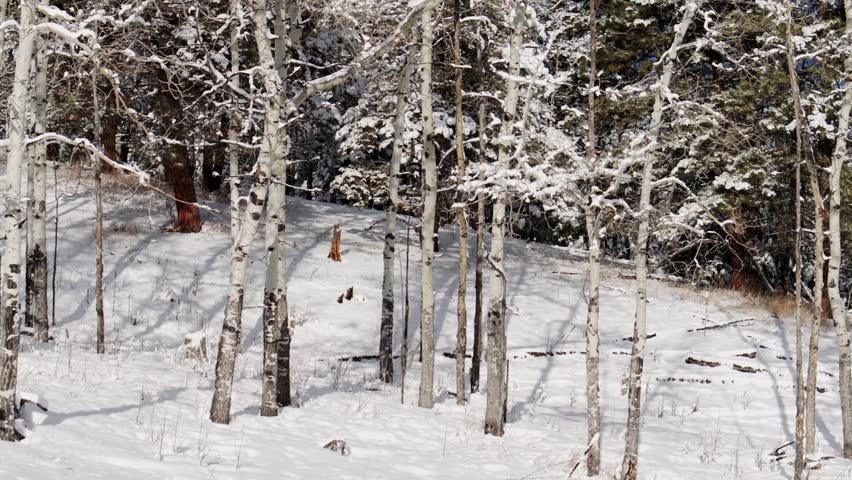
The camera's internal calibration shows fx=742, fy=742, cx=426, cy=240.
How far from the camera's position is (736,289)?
21.9 meters

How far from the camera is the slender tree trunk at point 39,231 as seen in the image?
12789 millimetres

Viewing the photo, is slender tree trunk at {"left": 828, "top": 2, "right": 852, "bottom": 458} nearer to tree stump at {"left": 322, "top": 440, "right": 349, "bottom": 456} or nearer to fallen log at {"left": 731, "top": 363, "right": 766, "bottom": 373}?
fallen log at {"left": 731, "top": 363, "right": 766, "bottom": 373}

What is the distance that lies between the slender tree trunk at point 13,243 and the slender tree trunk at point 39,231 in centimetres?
681

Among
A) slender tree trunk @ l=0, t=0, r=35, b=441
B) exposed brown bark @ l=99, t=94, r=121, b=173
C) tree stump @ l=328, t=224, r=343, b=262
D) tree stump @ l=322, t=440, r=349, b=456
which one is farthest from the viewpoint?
tree stump @ l=328, t=224, r=343, b=262

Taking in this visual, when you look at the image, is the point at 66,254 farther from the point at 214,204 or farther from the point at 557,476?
the point at 557,476

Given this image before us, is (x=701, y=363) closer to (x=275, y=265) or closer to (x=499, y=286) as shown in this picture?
(x=499, y=286)

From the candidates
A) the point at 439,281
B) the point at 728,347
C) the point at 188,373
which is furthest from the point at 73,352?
the point at 728,347

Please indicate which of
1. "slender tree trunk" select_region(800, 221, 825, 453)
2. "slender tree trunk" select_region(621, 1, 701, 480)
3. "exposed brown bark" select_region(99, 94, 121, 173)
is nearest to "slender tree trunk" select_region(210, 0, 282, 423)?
"slender tree trunk" select_region(621, 1, 701, 480)

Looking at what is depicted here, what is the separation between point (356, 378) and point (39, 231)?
616 centimetres

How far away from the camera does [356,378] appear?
1369cm

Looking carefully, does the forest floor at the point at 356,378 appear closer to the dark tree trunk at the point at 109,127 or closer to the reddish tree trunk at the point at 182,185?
the reddish tree trunk at the point at 182,185

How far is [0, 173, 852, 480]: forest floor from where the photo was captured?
7762mm

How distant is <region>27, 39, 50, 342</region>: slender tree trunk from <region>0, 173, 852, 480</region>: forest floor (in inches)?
26.4

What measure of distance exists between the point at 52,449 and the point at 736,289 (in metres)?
19.8
